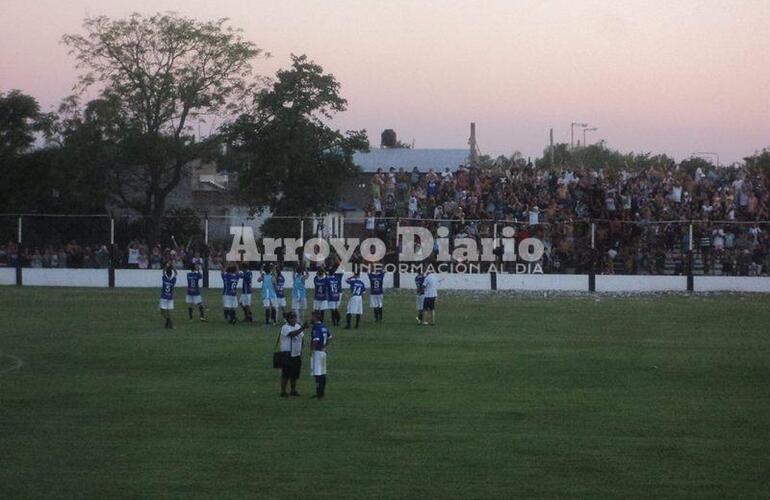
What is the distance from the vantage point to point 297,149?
6412cm

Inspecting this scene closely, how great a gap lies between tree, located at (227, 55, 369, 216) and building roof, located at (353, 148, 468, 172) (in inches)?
732

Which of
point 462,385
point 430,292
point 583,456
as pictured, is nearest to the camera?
point 583,456

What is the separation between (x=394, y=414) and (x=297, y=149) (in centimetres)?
4710

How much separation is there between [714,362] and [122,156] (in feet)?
161

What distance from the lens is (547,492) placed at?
42.3 ft

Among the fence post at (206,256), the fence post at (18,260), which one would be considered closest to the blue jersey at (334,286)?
the fence post at (206,256)

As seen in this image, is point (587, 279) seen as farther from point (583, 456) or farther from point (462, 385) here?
point (583, 456)

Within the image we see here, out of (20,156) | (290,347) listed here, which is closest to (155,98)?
(20,156)

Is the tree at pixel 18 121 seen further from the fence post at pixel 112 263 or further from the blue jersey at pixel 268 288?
the blue jersey at pixel 268 288

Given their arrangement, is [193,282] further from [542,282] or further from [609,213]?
[609,213]

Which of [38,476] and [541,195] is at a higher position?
[541,195]

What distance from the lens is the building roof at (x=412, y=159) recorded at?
85.4m

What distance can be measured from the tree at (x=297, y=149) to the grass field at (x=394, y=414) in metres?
32.2

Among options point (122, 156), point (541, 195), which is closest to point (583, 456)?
point (541, 195)
